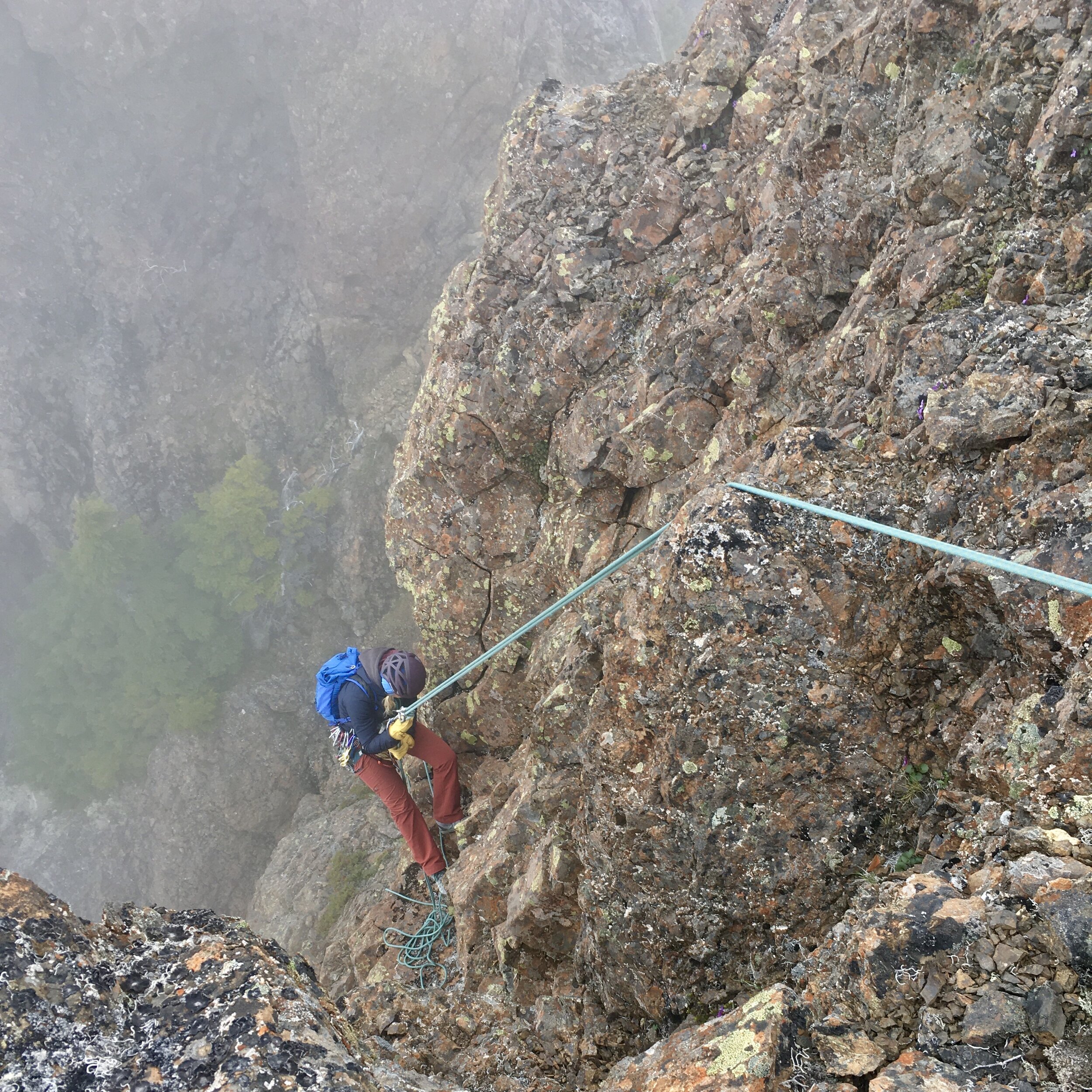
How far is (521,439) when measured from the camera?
9.19 meters

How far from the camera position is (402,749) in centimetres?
866

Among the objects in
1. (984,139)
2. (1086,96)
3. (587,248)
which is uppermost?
(587,248)

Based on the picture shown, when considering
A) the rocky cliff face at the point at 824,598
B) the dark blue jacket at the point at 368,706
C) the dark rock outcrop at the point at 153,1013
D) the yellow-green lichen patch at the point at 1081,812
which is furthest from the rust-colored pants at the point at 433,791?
the yellow-green lichen patch at the point at 1081,812

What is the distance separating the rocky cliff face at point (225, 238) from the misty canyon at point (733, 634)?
13920 millimetres

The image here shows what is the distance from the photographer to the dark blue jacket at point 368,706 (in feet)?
27.1

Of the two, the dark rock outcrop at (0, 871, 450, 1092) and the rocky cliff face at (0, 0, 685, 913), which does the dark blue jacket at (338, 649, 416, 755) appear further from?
the rocky cliff face at (0, 0, 685, 913)

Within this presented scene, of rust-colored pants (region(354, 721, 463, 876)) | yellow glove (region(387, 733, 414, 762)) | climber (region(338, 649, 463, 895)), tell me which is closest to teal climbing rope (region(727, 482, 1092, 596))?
climber (region(338, 649, 463, 895))

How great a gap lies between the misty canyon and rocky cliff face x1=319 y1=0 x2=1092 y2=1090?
2 centimetres

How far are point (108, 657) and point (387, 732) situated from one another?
2071 cm

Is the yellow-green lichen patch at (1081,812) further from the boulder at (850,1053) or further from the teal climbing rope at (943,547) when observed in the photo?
the boulder at (850,1053)

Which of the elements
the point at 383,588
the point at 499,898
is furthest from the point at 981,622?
the point at 383,588

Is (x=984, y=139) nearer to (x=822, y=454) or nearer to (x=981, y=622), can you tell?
(x=822, y=454)

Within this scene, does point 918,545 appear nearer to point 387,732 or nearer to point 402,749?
point 387,732

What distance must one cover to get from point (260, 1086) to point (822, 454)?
14.7 ft
